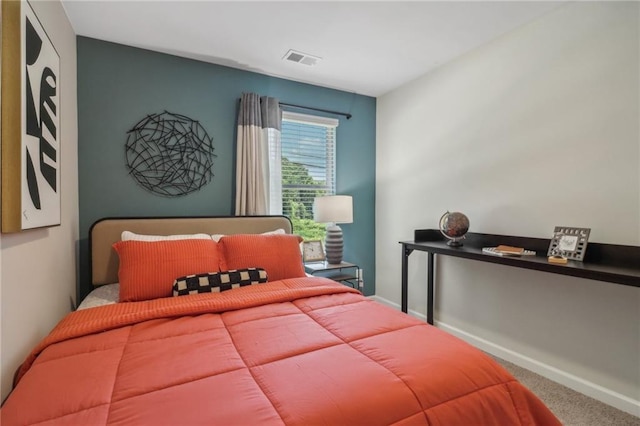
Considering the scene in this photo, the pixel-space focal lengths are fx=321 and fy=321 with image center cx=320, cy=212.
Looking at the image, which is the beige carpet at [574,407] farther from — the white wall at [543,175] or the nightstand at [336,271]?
the nightstand at [336,271]

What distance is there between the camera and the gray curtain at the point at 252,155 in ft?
9.86

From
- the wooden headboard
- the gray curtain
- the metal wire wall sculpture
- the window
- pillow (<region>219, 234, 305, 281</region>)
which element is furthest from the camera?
the window

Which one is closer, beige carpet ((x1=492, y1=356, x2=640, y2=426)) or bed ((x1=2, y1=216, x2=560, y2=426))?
bed ((x1=2, y1=216, x2=560, y2=426))

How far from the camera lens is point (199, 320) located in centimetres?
154

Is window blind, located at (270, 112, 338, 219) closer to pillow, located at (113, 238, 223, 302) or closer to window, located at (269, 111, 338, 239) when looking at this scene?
window, located at (269, 111, 338, 239)

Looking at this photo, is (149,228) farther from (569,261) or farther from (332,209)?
(569,261)

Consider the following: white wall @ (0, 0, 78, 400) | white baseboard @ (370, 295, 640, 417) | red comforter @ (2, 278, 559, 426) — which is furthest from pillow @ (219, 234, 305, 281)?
white baseboard @ (370, 295, 640, 417)

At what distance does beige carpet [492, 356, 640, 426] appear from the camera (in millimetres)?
1795

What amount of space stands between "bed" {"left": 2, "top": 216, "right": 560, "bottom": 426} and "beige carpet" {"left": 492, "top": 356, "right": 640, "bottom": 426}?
0.98 meters

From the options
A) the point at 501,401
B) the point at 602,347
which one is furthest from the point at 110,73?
the point at 602,347

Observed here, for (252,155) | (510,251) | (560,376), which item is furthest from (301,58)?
(560,376)

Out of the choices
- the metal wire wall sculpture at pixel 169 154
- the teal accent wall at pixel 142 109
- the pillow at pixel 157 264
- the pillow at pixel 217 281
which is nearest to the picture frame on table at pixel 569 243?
the pillow at pixel 217 281

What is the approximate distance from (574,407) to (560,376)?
0.90 feet

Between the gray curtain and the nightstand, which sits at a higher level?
the gray curtain
